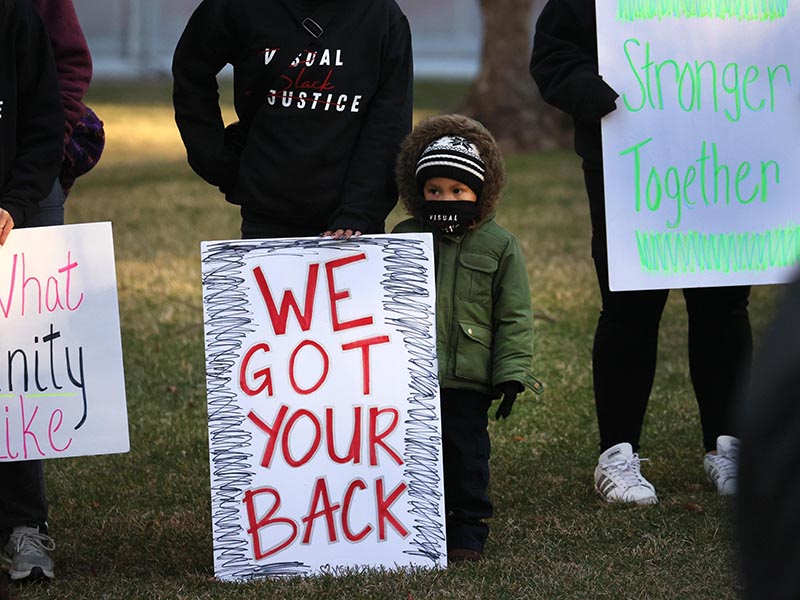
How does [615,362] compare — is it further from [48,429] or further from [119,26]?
[119,26]

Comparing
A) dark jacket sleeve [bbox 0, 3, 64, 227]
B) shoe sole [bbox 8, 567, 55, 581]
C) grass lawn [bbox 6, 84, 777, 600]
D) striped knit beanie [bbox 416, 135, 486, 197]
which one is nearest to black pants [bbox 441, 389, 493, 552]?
grass lawn [bbox 6, 84, 777, 600]

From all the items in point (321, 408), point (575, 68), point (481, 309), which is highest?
point (575, 68)

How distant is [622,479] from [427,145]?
1.36 metres

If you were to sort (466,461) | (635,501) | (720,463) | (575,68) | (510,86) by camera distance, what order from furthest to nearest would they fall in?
(510,86) → (720,463) → (635,501) → (575,68) → (466,461)

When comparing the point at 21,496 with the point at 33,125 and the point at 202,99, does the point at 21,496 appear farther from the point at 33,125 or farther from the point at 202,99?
the point at 202,99

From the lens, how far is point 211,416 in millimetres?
3389

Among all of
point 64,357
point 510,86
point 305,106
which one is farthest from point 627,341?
point 510,86

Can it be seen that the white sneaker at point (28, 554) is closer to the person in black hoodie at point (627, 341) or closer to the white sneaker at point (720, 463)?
the person in black hoodie at point (627, 341)

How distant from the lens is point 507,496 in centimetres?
427

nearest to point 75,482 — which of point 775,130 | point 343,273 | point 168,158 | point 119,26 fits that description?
point 343,273

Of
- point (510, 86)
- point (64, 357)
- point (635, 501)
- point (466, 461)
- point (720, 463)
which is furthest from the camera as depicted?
point (510, 86)

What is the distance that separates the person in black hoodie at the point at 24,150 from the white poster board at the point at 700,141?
5.33 feet

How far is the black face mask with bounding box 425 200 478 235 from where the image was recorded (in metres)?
3.41

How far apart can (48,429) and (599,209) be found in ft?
5.90
